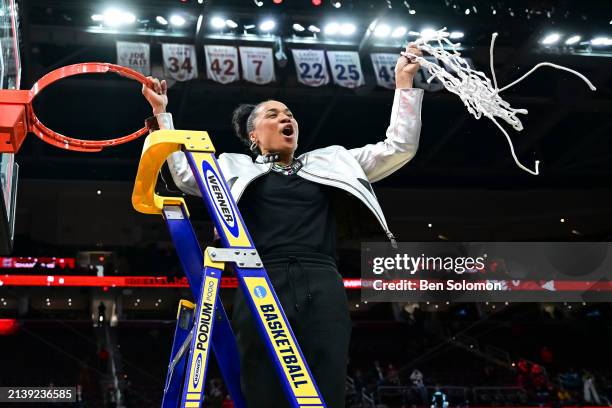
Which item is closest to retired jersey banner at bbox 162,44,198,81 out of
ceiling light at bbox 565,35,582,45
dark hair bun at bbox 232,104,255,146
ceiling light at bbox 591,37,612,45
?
ceiling light at bbox 565,35,582,45

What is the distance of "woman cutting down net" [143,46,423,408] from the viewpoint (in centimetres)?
225

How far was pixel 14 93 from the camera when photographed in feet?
12.9

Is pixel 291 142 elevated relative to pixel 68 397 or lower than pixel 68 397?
lower

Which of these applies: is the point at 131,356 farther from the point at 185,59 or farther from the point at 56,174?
the point at 185,59

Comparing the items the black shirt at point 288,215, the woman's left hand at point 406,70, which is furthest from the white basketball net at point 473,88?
→ the black shirt at point 288,215

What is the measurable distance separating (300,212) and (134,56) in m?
12.5

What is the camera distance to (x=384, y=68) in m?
15.2

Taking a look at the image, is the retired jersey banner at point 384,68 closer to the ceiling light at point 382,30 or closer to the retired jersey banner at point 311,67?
the ceiling light at point 382,30

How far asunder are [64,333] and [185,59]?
29.6 ft

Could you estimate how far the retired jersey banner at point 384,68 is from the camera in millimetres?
15132

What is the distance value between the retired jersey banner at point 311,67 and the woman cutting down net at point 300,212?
40.2 ft

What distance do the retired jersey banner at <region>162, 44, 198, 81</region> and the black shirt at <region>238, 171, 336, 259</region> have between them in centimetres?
1234

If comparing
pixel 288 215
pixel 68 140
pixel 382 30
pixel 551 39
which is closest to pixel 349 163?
pixel 288 215

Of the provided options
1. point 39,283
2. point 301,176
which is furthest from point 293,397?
point 39,283
